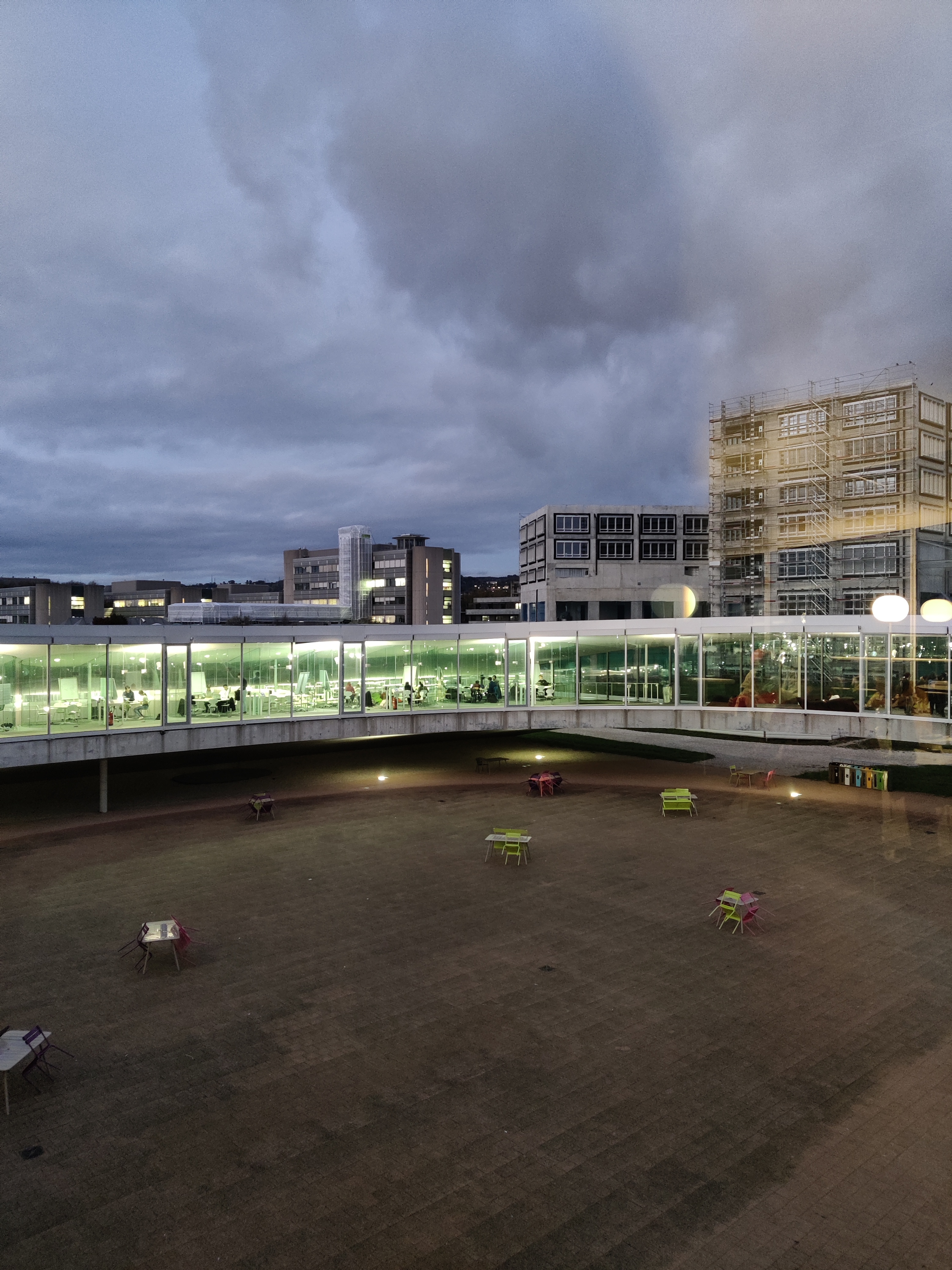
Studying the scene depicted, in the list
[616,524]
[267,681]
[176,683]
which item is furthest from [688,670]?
[616,524]

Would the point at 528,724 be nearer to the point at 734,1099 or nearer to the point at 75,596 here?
the point at 734,1099

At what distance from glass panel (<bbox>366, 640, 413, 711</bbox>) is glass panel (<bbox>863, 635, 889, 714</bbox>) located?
15440 millimetres

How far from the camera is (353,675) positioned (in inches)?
1111

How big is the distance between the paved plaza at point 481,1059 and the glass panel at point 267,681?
575 cm

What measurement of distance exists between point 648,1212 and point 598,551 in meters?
70.8

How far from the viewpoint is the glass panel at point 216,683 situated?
25.0 metres

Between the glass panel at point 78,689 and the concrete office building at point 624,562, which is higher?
the concrete office building at point 624,562

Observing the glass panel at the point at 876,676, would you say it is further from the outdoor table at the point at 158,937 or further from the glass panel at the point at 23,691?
the glass panel at the point at 23,691

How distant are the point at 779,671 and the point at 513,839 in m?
12.5

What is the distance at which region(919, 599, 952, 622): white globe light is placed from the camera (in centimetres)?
2319

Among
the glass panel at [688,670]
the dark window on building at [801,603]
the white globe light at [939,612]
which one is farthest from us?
the dark window on building at [801,603]

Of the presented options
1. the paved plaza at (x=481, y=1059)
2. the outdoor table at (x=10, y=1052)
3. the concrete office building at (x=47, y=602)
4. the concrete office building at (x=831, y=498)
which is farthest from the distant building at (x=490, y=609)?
the outdoor table at (x=10, y=1052)

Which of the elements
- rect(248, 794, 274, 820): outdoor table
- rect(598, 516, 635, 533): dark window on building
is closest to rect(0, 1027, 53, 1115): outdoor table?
rect(248, 794, 274, 820): outdoor table

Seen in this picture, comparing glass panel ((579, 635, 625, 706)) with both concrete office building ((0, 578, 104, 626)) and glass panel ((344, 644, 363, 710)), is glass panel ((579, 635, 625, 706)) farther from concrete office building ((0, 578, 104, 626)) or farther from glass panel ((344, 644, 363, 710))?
concrete office building ((0, 578, 104, 626))
